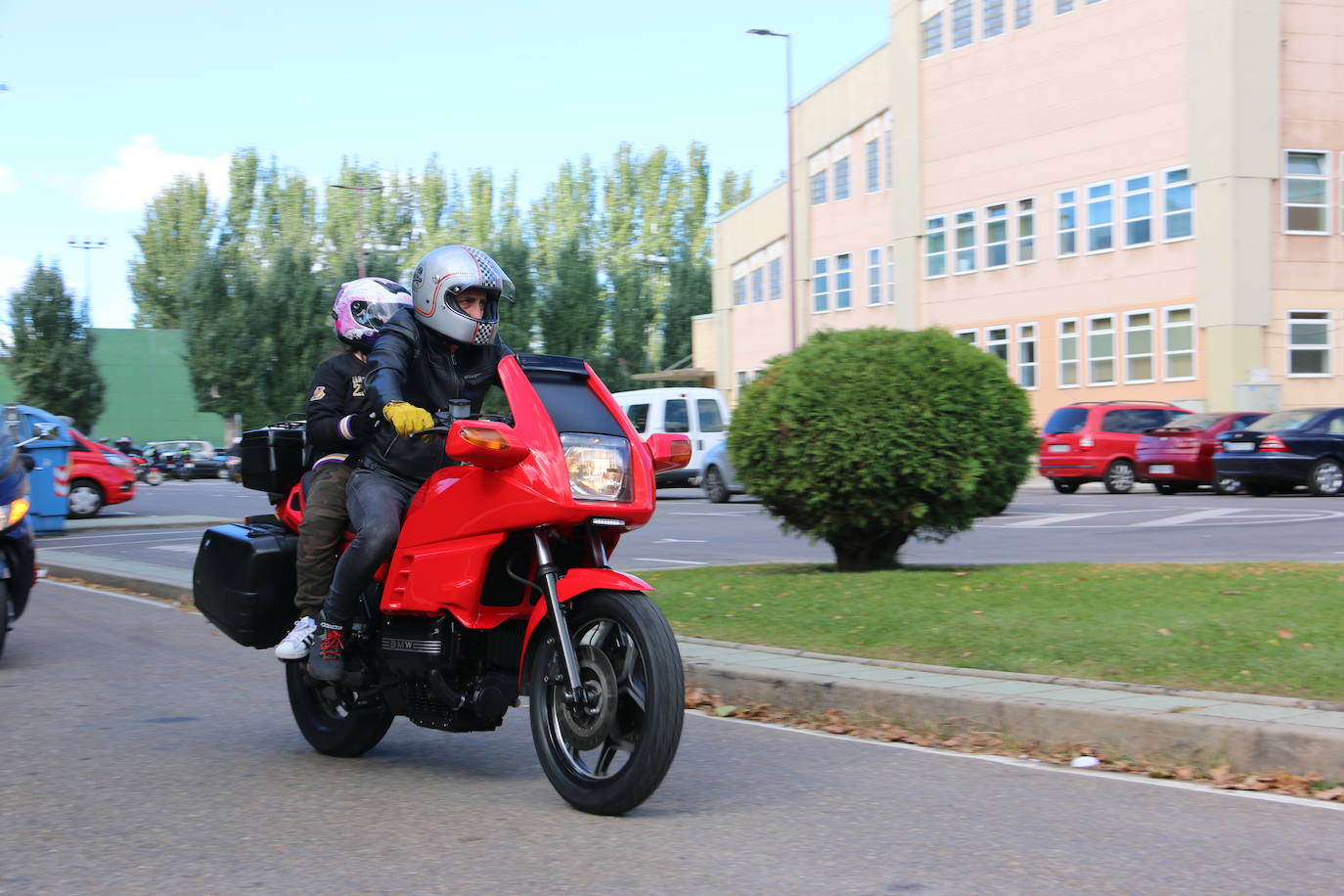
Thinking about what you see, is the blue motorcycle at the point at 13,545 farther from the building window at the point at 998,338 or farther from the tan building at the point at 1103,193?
the building window at the point at 998,338

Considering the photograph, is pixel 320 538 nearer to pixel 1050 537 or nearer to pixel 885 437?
pixel 885 437

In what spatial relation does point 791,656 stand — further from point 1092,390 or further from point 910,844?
point 1092,390

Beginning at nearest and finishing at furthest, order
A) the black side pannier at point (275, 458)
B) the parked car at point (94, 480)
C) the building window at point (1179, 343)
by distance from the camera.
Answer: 1. the black side pannier at point (275, 458)
2. the parked car at point (94, 480)
3. the building window at point (1179, 343)

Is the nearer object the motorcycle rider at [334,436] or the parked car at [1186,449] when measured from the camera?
the motorcycle rider at [334,436]

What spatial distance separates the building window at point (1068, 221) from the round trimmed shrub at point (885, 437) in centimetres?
3283

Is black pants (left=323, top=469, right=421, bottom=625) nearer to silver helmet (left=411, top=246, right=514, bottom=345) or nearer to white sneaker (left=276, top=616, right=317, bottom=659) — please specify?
white sneaker (left=276, top=616, right=317, bottom=659)

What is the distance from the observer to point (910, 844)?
4.74 meters

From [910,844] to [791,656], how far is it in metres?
3.29

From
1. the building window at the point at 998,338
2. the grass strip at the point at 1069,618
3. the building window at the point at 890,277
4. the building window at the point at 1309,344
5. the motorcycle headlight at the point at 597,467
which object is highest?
the building window at the point at 890,277

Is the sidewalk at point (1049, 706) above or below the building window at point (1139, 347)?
below

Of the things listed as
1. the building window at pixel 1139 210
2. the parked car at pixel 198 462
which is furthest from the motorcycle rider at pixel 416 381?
the parked car at pixel 198 462

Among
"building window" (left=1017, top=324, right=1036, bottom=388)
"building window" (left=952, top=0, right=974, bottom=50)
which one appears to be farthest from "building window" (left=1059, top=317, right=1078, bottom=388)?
"building window" (left=952, top=0, right=974, bottom=50)

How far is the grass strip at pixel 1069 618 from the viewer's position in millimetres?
7105

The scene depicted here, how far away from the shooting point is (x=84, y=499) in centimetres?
2648
